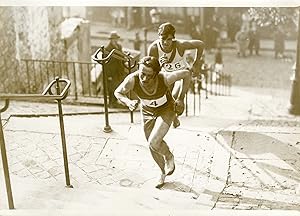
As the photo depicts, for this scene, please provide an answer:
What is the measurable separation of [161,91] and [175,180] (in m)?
0.87

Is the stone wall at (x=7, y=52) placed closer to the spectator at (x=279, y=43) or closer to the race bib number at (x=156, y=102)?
the race bib number at (x=156, y=102)

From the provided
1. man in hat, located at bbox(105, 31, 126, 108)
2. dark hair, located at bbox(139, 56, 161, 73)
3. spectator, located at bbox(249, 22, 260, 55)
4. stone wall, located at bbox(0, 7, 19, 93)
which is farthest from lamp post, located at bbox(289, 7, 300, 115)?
spectator, located at bbox(249, 22, 260, 55)

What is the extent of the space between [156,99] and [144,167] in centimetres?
75

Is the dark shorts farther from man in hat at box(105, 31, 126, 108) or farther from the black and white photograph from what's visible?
man in hat at box(105, 31, 126, 108)

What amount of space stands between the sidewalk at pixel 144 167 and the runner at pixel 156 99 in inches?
8.0

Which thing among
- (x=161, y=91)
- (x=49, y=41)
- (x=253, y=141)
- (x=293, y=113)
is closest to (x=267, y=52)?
(x=293, y=113)

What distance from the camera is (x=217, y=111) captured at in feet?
22.9

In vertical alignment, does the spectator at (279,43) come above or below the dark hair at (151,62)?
below

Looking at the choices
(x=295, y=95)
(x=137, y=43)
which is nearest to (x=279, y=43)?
(x=137, y=43)

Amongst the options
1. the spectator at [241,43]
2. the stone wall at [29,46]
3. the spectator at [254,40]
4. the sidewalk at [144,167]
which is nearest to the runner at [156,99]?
the sidewalk at [144,167]

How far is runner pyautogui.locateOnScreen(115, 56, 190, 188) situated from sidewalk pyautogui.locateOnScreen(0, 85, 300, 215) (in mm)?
203

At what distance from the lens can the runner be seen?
13.8ft

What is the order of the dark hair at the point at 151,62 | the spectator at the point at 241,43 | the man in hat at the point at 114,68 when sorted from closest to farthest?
the dark hair at the point at 151,62, the man in hat at the point at 114,68, the spectator at the point at 241,43

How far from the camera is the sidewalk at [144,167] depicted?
4.28 metres
